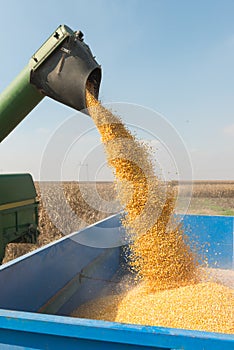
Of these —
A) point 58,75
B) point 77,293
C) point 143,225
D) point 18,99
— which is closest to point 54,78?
point 58,75

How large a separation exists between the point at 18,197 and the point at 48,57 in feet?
6.52

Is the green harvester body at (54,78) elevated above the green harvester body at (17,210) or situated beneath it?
elevated above

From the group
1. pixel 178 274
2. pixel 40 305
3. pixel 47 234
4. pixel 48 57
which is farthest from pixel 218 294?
pixel 47 234

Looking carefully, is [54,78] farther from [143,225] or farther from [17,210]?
[17,210]

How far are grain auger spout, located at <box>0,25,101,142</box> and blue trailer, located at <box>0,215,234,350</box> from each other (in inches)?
46.0

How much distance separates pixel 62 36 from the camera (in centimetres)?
224

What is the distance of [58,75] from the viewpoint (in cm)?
226

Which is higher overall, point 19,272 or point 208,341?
point 208,341

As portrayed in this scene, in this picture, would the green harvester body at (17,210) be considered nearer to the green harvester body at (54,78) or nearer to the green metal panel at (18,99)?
the green harvester body at (54,78)

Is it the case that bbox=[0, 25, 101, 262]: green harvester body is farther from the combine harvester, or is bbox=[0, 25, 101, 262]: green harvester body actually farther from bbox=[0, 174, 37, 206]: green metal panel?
bbox=[0, 174, 37, 206]: green metal panel

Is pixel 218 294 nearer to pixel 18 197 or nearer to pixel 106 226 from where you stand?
pixel 106 226

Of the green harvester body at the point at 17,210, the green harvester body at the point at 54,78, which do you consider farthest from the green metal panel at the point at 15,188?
the green harvester body at the point at 54,78

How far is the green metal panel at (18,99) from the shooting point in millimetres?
2385

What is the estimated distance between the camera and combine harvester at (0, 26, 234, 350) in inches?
38.3
